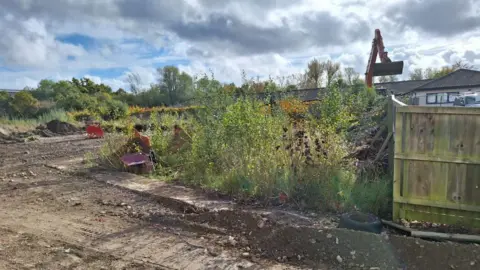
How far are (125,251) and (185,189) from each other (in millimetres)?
2221

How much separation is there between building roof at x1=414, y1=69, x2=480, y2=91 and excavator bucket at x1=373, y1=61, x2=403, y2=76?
23.7 meters

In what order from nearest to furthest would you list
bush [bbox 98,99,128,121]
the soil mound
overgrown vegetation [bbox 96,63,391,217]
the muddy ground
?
the muddy ground
overgrown vegetation [bbox 96,63,391,217]
bush [bbox 98,99,128,121]
the soil mound

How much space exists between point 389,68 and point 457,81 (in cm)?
2562

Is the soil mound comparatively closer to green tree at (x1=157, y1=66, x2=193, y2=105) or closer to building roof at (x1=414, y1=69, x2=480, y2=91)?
green tree at (x1=157, y1=66, x2=193, y2=105)

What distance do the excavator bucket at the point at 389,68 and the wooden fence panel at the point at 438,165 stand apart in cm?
967

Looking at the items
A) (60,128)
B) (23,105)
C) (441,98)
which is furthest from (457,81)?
(23,105)

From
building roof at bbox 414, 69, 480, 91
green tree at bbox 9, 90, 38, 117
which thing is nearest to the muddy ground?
green tree at bbox 9, 90, 38, 117

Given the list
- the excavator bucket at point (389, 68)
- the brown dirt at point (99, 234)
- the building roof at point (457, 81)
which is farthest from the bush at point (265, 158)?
the building roof at point (457, 81)

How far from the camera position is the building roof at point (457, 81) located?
32.7m

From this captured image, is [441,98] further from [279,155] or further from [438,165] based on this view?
[438,165]

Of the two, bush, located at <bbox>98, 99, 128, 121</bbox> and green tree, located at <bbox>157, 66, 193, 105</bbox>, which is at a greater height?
green tree, located at <bbox>157, 66, 193, 105</bbox>

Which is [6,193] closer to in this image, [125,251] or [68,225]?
[68,225]

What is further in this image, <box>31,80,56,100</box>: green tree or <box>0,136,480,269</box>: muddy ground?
<box>31,80,56,100</box>: green tree

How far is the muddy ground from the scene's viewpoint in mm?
3137
